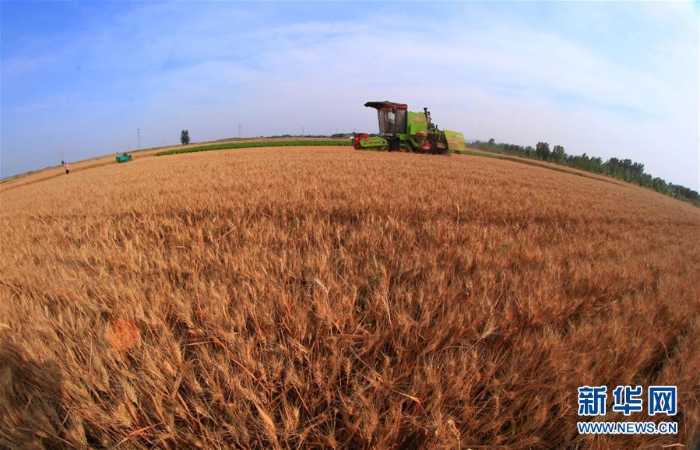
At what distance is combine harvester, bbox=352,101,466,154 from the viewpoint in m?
24.0

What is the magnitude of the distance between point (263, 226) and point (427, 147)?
23.9 m

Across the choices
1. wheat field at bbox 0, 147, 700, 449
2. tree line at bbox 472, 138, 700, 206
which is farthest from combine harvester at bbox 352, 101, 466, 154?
tree line at bbox 472, 138, 700, 206

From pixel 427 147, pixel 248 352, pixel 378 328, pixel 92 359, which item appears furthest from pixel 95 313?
pixel 427 147

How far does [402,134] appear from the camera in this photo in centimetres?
2448

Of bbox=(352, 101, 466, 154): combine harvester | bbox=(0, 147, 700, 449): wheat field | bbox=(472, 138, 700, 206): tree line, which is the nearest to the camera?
bbox=(0, 147, 700, 449): wheat field

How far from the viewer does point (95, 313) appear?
146cm

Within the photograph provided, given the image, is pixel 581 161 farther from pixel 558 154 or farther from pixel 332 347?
pixel 332 347

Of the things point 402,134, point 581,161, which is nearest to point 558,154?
point 581,161

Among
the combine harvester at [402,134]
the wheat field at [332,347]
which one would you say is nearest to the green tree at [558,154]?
the combine harvester at [402,134]

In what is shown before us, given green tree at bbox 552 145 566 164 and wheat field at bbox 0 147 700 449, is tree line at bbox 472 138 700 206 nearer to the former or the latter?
green tree at bbox 552 145 566 164

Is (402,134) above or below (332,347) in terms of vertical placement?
above

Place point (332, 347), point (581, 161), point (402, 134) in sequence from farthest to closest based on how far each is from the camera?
point (581, 161) < point (402, 134) < point (332, 347)

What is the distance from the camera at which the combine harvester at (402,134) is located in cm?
2398

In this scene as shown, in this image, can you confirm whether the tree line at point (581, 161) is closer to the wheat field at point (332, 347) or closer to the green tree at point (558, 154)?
the green tree at point (558, 154)
